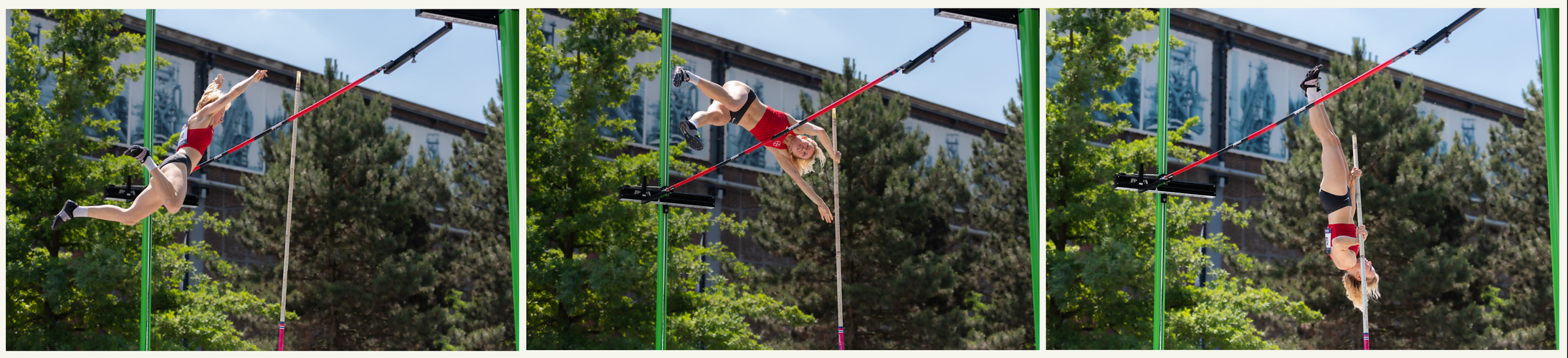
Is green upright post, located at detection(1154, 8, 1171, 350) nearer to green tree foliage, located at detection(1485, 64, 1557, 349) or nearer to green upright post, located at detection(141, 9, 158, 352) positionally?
green tree foliage, located at detection(1485, 64, 1557, 349)

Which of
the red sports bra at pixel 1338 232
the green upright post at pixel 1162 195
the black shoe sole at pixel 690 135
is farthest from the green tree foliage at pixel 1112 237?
the black shoe sole at pixel 690 135

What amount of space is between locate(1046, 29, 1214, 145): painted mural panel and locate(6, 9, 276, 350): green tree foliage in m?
8.06

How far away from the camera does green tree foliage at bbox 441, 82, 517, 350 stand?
10367mm

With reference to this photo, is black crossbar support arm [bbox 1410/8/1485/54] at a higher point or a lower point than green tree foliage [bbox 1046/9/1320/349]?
higher

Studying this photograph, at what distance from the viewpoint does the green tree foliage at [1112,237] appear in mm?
10273

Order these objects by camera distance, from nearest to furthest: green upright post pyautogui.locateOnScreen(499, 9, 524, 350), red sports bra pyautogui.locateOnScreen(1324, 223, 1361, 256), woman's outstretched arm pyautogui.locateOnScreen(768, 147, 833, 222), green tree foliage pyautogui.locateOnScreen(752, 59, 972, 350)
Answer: red sports bra pyautogui.locateOnScreen(1324, 223, 1361, 256), woman's outstretched arm pyautogui.locateOnScreen(768, 147, 833, 222), green upright post pyautogui.locateOnScreen(499, 9, 524, 350), green tree foliage pyautogui.locateOnScreen(752, 59, 972, 350)

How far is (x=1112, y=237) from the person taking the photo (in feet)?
33.7

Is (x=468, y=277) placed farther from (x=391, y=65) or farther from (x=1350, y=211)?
(x=1350, y=211)

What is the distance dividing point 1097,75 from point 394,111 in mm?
6475

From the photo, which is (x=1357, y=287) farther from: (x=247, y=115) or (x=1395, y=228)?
(x=247, y=115)

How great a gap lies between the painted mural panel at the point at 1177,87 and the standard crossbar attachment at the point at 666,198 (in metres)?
3.93

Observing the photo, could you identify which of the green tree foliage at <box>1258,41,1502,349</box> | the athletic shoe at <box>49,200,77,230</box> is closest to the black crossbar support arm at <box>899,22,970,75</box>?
the green tree foliage at <box>1258,41,1502,349</box>

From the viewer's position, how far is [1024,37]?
28.7ft

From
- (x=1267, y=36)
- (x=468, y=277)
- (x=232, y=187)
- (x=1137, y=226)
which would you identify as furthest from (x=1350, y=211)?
(x=232, y=187)
